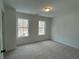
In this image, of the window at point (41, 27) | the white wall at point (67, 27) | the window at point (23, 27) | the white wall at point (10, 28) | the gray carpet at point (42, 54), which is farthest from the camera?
the window at point (41, 27)

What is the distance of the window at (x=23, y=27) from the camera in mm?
5150

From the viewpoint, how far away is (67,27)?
5.23 m

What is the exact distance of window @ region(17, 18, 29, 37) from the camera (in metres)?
5.15

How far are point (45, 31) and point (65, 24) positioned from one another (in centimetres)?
224

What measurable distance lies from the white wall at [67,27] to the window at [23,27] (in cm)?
266

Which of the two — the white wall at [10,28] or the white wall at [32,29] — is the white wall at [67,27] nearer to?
the white wall at [32,29]

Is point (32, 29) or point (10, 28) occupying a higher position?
point (10, 28)

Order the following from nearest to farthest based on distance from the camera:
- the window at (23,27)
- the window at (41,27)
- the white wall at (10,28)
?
the white wall at (10,28), the window at (23,27), the window at (41,27)

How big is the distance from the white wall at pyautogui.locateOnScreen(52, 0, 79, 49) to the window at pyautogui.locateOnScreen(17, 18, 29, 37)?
8.74 feet

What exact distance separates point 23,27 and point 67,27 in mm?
3507

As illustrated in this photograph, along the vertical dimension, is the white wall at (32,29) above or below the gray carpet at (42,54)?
above

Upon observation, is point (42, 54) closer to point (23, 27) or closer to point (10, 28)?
point (10, 28)

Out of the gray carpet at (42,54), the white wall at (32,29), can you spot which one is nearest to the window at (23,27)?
the white wall at (32,29)

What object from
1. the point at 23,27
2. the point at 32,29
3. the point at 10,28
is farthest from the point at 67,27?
the point at 10,28
